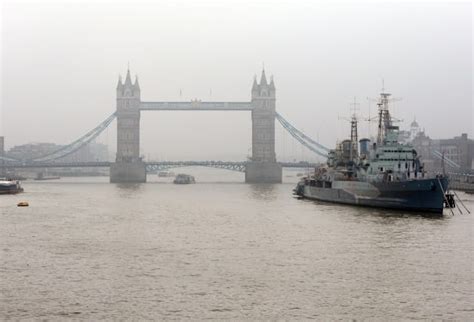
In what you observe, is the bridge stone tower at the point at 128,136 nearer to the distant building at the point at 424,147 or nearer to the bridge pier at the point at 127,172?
the bridge pier at the point at 127,172

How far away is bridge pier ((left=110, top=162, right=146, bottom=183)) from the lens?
104 metres

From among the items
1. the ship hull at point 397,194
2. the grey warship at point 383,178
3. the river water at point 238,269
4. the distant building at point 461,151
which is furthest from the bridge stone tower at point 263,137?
the river water at point 238,269

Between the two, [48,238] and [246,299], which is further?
[48,238]

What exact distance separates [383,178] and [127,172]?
6826 cm

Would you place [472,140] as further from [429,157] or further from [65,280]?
[65,280]

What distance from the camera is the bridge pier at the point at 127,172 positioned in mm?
103875

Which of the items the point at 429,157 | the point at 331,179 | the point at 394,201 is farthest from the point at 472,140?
the point at 394,201

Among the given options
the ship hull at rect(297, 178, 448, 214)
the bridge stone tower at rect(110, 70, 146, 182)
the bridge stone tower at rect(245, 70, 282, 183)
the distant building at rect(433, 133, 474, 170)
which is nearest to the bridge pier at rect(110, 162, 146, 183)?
the bridge stone tower at rect(110, 70, 146, 182)

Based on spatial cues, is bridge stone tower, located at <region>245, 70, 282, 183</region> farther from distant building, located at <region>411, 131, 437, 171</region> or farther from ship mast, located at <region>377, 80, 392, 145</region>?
ship mast, located at <region>377, 80, 392, 145</region>

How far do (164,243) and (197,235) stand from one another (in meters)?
2.91

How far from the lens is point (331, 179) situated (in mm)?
49656

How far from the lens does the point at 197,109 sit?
10769cm

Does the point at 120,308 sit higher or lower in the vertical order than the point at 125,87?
lower

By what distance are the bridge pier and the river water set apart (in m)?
69.3
